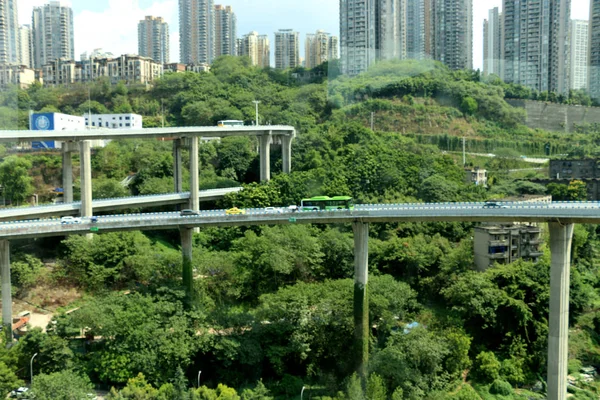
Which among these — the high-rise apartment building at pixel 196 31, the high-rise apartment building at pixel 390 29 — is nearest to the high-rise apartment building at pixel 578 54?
the high-rise apartment building at pixel 390 29

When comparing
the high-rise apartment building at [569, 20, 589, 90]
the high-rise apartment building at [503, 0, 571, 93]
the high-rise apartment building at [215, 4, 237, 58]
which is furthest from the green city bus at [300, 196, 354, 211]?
the high-rise apartment building at [215, 4, 237, 58]

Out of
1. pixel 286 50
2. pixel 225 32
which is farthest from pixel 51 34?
pixel 286 50

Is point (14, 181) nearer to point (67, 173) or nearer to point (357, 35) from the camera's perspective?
point (67, 173)

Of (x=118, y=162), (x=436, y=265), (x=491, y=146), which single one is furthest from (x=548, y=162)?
(x=118, y=162)

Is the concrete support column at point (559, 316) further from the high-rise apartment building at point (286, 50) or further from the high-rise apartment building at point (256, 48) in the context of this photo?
the high-rise apartment building at point (256, 48)

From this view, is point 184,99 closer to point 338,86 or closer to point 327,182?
point 338,86
